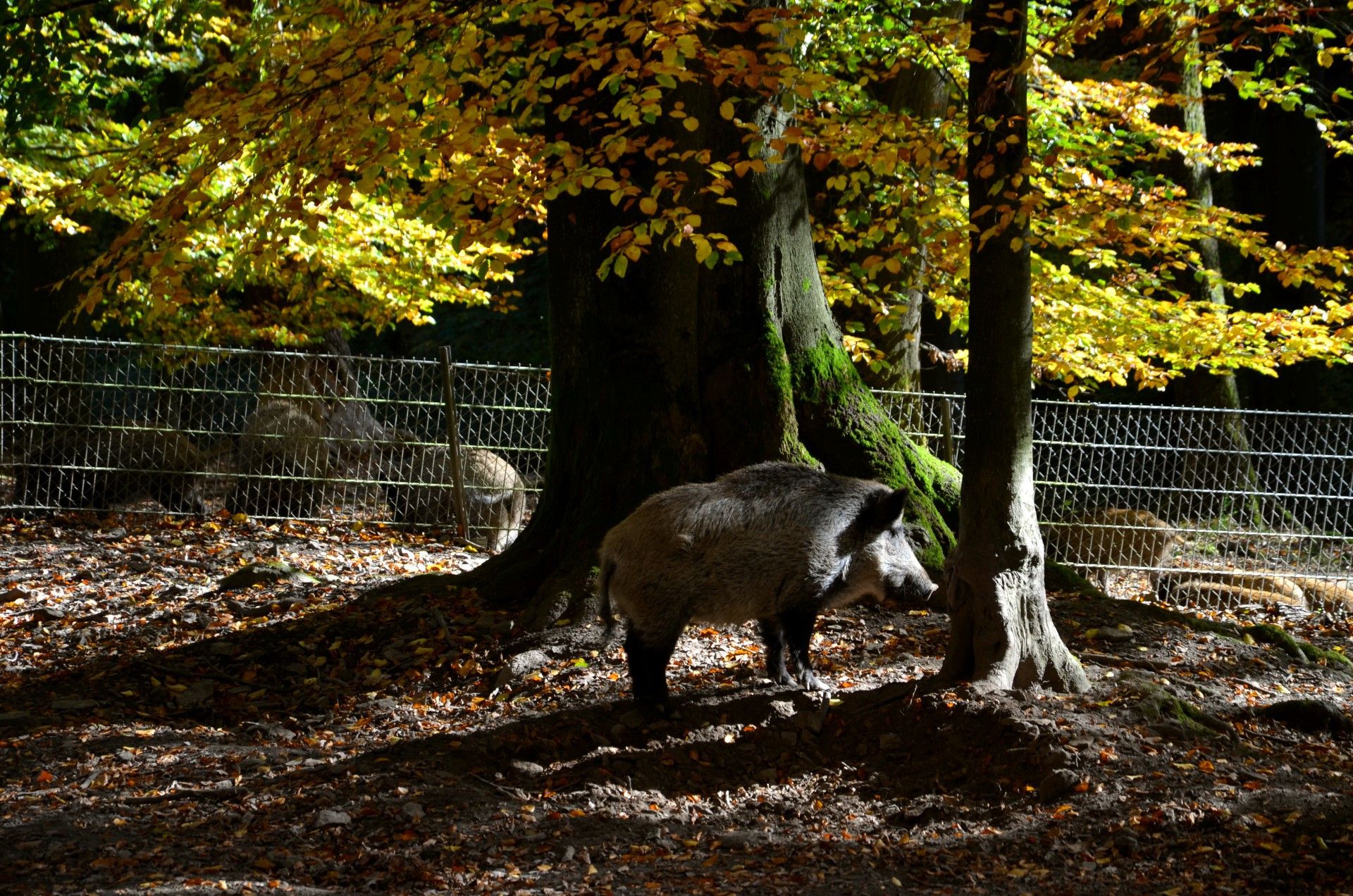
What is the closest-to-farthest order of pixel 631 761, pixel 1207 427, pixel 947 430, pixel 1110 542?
pixel 631 761 → pixel 947 430 → pixel 1110 542 → pixel 1207 427

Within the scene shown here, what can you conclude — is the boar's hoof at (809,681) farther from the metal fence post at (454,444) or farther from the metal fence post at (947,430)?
the metal fence post at (454,444)

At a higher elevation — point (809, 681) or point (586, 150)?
point (586, 150)

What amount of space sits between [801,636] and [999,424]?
1.34 meters

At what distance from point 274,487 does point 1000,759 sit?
279 inches

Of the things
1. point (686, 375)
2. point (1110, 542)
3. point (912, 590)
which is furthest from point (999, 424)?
point (1110, 542)

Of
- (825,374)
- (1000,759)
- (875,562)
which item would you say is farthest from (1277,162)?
(1000,759)

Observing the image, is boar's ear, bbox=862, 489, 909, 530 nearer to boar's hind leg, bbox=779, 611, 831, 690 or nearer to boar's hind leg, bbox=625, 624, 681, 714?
boar's hind leg, bbox=779, 611, 831, 690

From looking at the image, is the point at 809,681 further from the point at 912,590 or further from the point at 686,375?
the point at 686,375

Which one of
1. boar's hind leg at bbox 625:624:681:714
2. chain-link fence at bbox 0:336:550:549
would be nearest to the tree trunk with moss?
boar's hind leg at bbox 625:624:681:714

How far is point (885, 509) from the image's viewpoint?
5.80 m

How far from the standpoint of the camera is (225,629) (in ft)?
22.2

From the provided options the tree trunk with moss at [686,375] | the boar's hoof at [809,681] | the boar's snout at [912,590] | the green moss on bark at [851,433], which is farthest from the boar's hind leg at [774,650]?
the green moss on bark at [851,433]

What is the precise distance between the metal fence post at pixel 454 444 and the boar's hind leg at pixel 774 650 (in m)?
4.32

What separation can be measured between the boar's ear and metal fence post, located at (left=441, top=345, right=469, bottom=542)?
14.9ft
